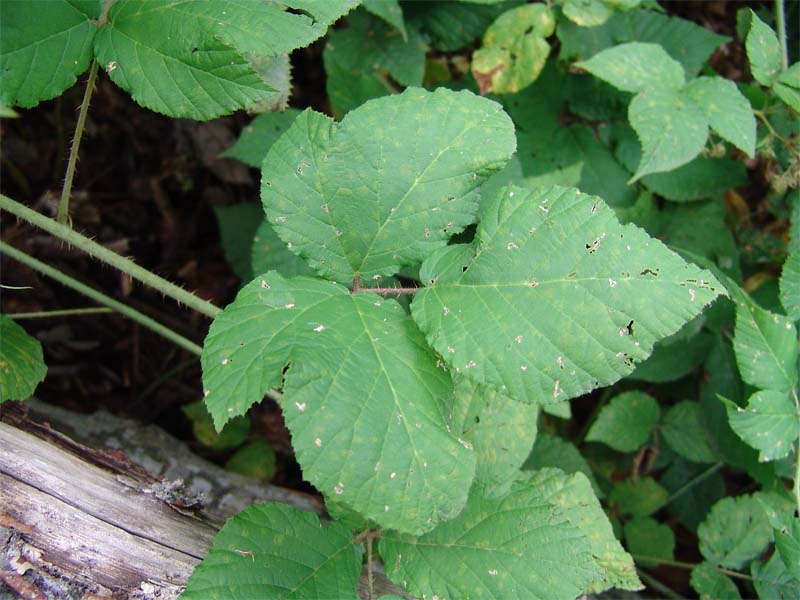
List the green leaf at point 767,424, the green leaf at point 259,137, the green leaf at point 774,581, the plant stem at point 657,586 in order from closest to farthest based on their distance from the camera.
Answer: the green leaf at point 767,424
the green leaf at point 774,581
the green leaf at point 259,137
the plant stem at point 657,586

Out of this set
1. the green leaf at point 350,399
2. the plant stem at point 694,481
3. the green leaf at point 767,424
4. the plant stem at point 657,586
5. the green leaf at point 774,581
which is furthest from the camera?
the plant stem at point 694,481

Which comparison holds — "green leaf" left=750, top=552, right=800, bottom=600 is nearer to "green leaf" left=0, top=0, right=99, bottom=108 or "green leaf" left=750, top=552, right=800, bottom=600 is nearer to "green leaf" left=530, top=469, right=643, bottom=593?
"green leaf" left=530, top=469, right=643, bottom=593

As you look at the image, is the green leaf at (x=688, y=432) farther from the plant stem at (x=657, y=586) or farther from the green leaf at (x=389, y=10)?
the green leaf at (x=389, y=10)

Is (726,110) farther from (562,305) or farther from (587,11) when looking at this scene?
(562,305)

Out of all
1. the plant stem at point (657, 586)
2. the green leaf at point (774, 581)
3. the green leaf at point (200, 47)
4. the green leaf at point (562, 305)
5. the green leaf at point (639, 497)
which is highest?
the green leaf at point (200, 47)

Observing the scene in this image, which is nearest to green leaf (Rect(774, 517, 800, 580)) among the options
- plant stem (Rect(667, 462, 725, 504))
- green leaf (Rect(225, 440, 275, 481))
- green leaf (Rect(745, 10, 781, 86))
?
plant stem (Rect(667, 462, 725, 504))

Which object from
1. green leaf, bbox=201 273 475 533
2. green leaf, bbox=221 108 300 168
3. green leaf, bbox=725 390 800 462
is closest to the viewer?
green leaf, bbox=201 273 475 533

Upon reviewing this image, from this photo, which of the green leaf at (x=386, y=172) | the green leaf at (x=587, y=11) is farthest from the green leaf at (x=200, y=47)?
the green leaf at (x=587, y=11)
